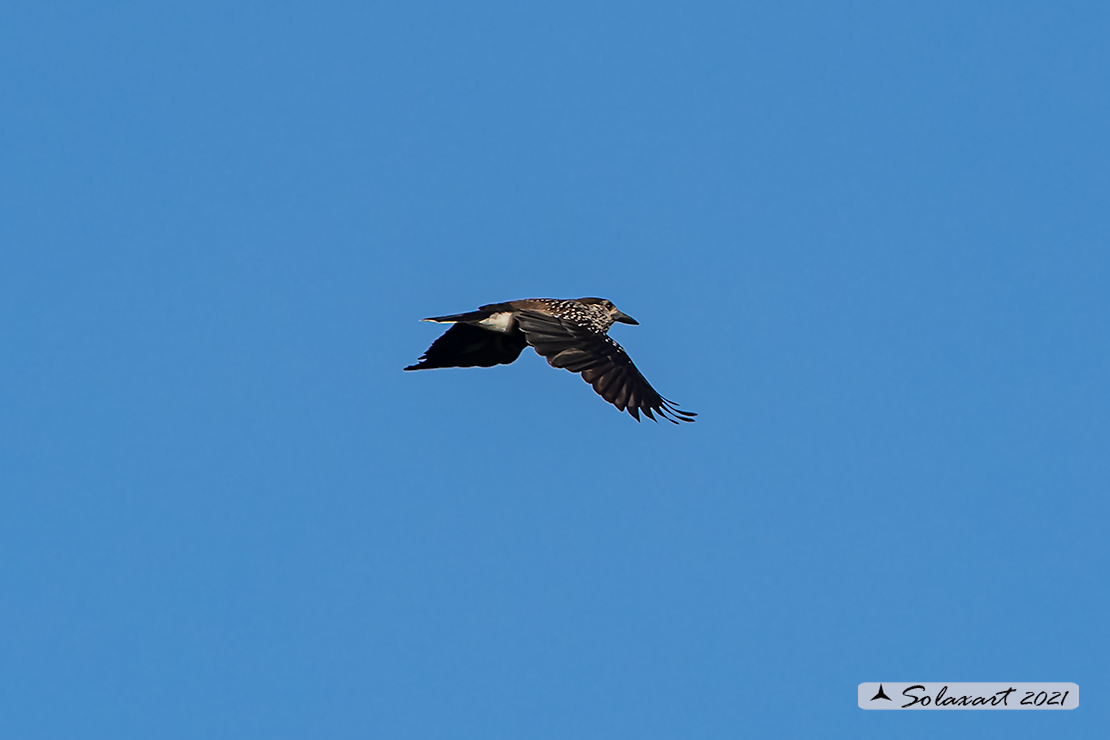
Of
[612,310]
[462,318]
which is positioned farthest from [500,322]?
[612,310]

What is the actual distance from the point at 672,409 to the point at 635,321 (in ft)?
15.8

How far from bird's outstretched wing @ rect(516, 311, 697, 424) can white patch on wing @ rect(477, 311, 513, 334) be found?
64 centimetres

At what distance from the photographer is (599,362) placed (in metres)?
16.4

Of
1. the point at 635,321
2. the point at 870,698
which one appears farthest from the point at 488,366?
the point at 870,698

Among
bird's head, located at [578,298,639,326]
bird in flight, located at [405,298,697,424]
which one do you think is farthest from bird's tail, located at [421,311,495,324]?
bird's head, located at [578,298,639,326]

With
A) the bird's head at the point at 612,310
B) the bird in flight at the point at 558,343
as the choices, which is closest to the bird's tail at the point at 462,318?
the bird in flight at the point at 558,343

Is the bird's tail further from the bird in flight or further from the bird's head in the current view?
the bird's head

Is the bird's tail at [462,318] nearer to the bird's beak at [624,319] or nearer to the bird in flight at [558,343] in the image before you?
the bird in flight at [558,343]

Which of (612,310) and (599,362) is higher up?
(612,310)

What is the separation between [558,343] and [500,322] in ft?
5.35

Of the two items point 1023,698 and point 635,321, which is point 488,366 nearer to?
point 635,321

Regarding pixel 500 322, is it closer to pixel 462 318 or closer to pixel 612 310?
pixel 462 318

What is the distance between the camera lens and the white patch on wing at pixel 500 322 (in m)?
17.8

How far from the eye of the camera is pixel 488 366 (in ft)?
62.6
